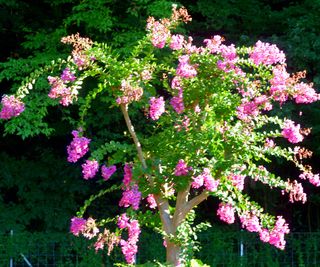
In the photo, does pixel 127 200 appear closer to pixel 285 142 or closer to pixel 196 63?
pixel 196 63

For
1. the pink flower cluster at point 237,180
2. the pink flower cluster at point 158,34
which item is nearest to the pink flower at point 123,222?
the pink flower cluster at point 237,180

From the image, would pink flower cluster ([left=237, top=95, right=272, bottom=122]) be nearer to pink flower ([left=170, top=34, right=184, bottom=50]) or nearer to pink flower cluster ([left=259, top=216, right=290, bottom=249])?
pink flower ([left=170, top=34, right=184, bottom=50])

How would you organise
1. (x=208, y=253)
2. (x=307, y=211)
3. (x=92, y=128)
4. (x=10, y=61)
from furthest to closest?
(x=307, y=211)
(x=92, y=128)
(x=10, y=61)
(x=208, y=253)

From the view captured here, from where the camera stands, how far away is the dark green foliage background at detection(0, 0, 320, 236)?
9117mm

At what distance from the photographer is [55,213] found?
33.6 ft

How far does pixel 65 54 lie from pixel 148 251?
2688mm

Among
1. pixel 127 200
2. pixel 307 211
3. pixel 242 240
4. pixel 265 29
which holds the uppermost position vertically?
pixel 265 29

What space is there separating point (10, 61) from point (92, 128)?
1431mm

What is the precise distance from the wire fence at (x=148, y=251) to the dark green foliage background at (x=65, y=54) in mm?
1301

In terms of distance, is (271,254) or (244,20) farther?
(244,20)

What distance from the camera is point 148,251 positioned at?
8.53 metres

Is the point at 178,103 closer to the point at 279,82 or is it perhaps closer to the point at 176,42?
the point at 176,42

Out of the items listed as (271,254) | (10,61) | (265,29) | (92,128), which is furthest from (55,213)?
(265,29)

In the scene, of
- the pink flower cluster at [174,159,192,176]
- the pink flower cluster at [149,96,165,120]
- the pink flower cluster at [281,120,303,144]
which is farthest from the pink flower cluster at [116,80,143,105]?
the pink flower cluster at [281,120,303,144]
